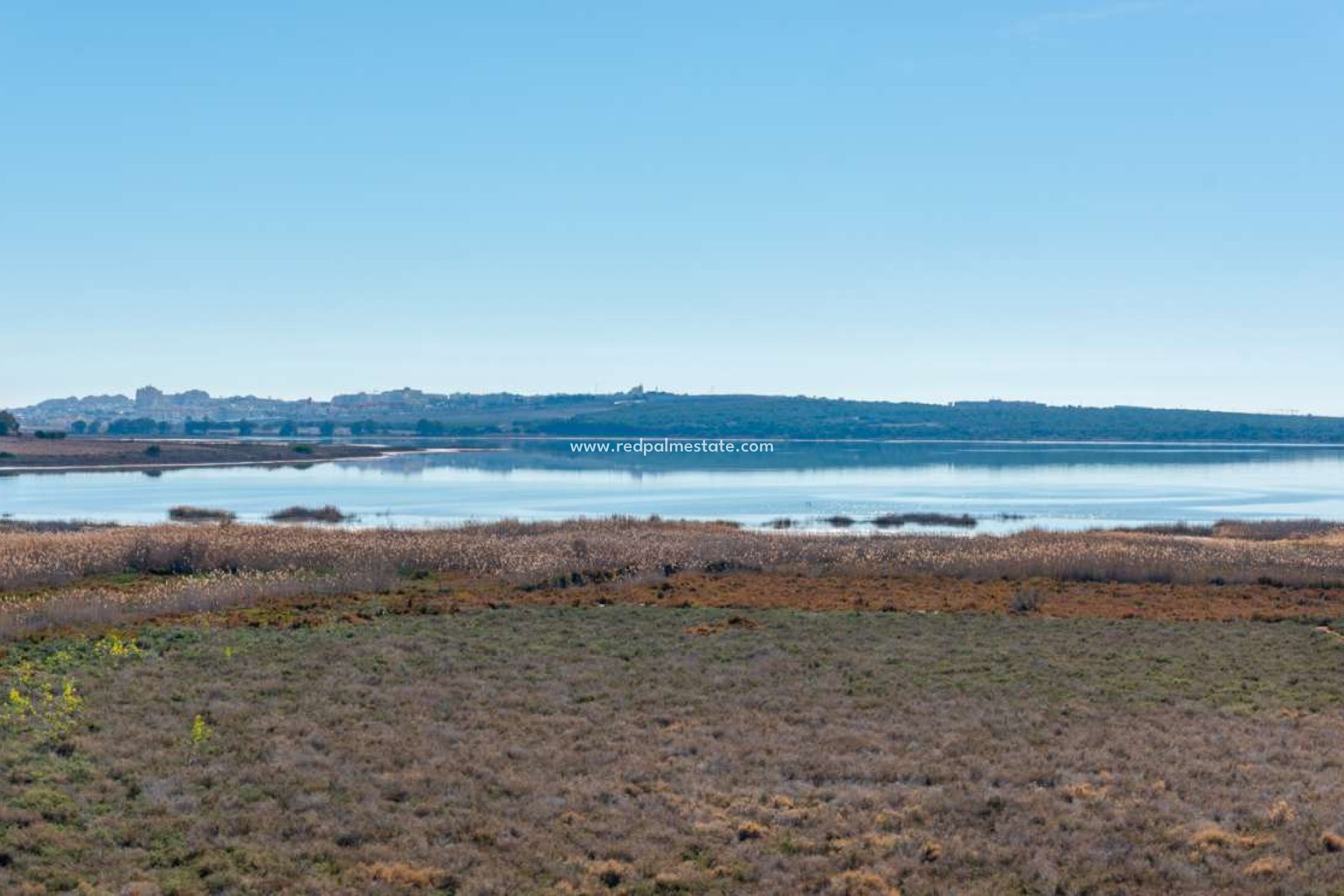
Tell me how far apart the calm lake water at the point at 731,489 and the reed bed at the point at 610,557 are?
1835cm

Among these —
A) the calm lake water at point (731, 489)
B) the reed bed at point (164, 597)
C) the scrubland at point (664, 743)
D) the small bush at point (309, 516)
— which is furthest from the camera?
the calm lake water at point (731, 489)

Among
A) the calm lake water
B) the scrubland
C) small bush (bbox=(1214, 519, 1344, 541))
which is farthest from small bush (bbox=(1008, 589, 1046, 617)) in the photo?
the calm lake water

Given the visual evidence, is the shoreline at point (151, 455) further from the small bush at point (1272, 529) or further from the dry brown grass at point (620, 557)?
the small bush at point (1272, 529)

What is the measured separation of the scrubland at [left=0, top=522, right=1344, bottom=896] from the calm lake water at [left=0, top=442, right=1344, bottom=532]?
3348cm

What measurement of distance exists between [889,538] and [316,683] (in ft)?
95.8

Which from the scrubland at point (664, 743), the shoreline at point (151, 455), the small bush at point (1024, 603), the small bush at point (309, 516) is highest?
the shoreline at point (151, 455)

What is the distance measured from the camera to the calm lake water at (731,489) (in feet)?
217

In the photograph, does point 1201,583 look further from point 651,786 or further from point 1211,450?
point 1211,450

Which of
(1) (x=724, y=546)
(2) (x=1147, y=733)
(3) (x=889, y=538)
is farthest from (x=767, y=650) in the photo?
(3) (x=889, y=538)

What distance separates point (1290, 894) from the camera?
10.0 meters

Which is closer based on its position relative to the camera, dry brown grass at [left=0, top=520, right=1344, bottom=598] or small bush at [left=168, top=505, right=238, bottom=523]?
dry brown grass at [left=0, top=520, right=1344, bottom=598]

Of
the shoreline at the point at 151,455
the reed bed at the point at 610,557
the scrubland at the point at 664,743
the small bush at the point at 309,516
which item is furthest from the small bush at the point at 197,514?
the shoreline at the point at 151,455

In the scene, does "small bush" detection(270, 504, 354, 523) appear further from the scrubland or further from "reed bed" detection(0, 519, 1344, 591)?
the scrubland

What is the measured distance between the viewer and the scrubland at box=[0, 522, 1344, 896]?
10.6 metres
